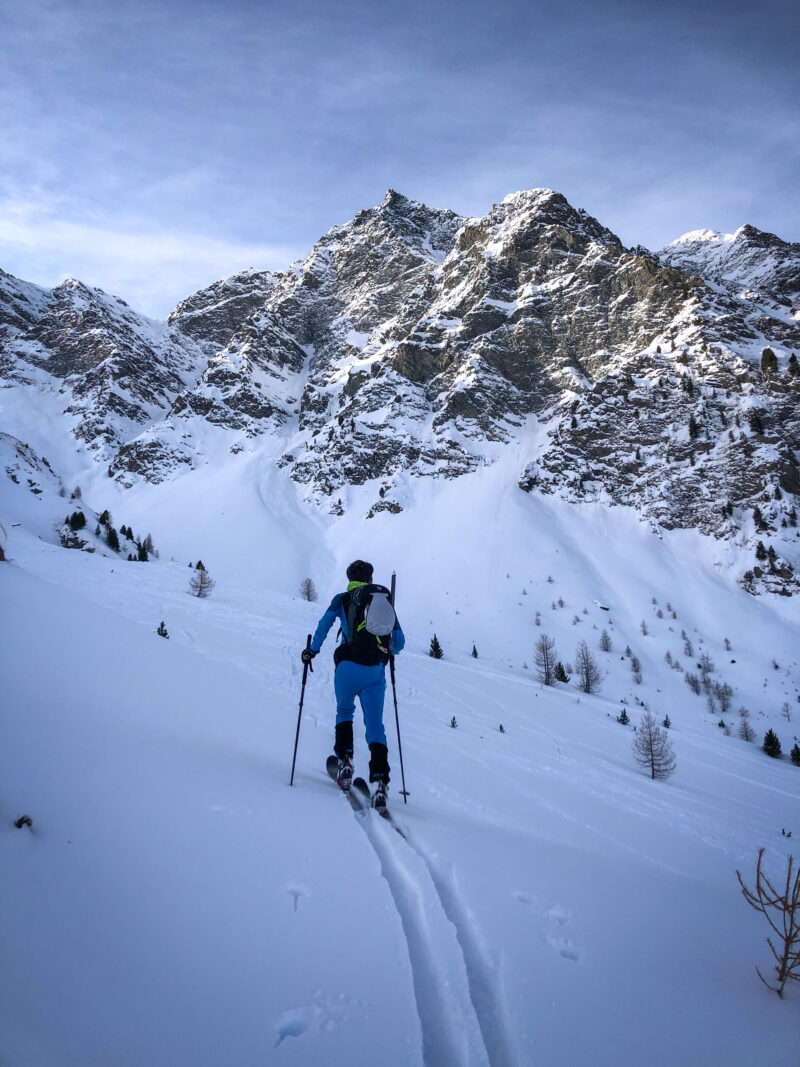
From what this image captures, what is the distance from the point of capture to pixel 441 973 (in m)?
2.22

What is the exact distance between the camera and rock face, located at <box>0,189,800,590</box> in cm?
5109

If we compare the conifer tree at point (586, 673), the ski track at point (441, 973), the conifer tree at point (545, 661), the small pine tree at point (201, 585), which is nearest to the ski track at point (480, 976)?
the ski track at point (441, 973)

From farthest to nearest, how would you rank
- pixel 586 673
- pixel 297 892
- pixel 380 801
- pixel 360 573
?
1. pixel 586 673
2. pixel 360 573
3. pixel 380 801
4. pixel 297 892

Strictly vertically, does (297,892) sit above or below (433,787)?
above

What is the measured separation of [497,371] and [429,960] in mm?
76175

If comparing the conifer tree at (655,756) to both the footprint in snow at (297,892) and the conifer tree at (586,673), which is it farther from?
the conifer tree at (586,673)

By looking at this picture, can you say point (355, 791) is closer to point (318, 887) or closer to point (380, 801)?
point (380, 801)

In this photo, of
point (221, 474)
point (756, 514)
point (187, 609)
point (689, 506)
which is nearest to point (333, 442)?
point (221, 474)

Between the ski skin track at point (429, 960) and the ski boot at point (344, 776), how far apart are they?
3.04 feet

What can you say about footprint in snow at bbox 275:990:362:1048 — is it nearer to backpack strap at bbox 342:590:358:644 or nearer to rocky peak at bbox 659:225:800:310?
backpack strap at bbox 342:590:358:644

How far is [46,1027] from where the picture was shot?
53.4 inches

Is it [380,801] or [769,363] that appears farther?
[769,363]

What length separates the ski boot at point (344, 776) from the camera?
14.5ft

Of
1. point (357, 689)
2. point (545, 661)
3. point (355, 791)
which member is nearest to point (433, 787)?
point (355, 791)
